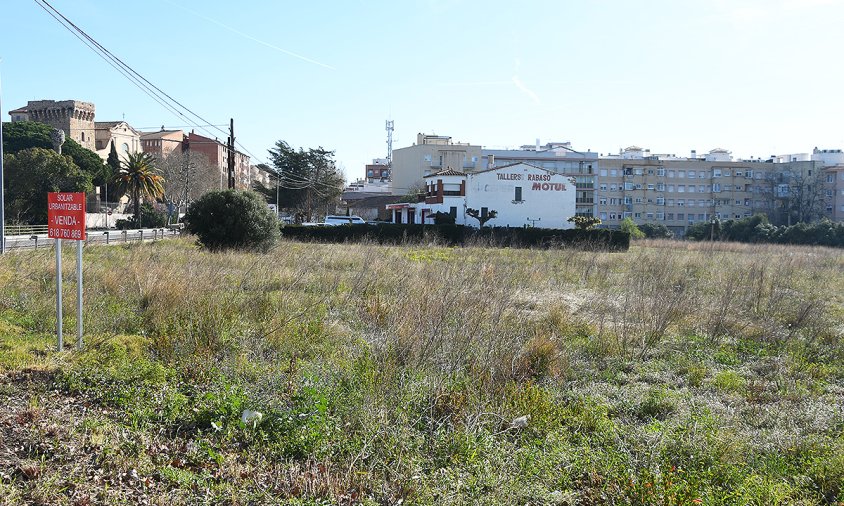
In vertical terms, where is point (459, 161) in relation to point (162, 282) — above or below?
above

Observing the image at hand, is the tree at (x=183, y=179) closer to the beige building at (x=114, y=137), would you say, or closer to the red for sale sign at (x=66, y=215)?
the beige building at (x=114, y=137)

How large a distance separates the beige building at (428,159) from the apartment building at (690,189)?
1866 centimetres

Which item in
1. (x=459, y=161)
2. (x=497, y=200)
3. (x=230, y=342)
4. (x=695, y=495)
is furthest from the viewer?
(x=459, y=161)

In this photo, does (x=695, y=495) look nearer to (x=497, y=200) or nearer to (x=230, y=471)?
(x=230, y=471)

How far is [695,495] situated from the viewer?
4.48 metres

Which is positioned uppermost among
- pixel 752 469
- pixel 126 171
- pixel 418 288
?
pixel 126 171

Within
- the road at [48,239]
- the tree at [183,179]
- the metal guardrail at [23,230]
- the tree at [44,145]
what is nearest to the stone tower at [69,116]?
the tree at [44,145]

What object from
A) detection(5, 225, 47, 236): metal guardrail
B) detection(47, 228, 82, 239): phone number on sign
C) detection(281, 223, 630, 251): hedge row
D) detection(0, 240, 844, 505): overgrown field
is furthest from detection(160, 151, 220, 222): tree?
detection(47, 228, 82, 239): phone number on sign

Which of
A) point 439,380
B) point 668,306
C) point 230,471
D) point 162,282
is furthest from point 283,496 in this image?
point 668,306

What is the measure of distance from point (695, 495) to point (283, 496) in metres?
2.93

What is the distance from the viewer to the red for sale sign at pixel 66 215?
25.2ft

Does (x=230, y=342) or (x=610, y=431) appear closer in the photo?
(x=610, y=431)

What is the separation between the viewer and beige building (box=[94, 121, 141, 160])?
95000 millimetres

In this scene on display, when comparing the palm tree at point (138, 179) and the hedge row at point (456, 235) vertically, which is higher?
the palm tree at point (138, 179)
